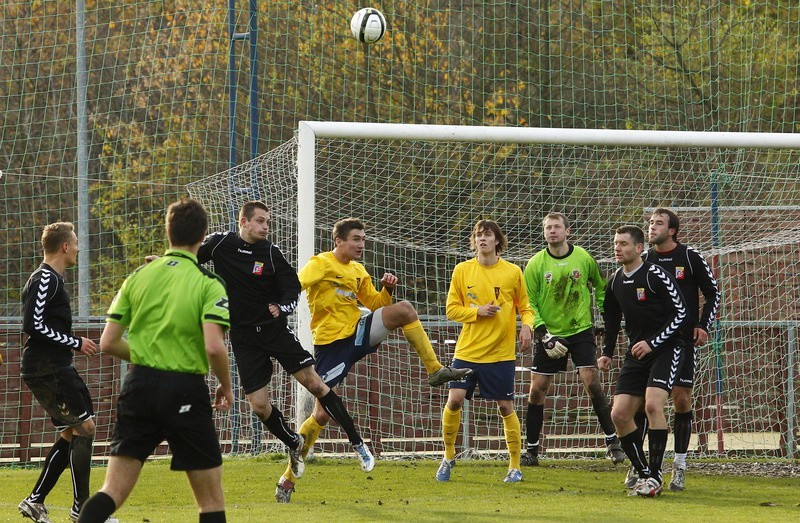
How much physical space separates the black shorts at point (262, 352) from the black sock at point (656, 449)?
2465 mm

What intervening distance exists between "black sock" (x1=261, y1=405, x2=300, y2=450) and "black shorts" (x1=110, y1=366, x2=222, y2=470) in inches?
115

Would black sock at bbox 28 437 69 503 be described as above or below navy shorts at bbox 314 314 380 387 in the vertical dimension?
below

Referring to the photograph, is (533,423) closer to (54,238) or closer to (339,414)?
(339,414)

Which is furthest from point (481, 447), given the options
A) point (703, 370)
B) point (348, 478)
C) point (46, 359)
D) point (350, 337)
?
point (46, 359)

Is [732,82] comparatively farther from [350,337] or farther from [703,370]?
[350,337]

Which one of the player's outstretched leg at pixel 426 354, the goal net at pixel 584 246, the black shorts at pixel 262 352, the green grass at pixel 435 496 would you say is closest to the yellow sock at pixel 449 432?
the green grass at pixel 435 496

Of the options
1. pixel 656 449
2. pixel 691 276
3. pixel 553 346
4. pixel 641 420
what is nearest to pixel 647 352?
pixel 656 449

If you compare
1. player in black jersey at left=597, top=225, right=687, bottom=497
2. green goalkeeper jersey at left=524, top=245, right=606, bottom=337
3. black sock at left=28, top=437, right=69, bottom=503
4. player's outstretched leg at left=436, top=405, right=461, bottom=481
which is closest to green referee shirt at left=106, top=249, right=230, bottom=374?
black sock at left=28, top=437, right=69, bottom=503

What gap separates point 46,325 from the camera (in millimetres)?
6770

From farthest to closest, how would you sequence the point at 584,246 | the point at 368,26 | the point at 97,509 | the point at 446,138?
the point at 584,246 → the point at 368,26 → the point at 446,138 → the point at 97,509

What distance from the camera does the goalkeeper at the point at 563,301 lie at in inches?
366

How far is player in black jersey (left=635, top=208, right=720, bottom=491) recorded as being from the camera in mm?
8172

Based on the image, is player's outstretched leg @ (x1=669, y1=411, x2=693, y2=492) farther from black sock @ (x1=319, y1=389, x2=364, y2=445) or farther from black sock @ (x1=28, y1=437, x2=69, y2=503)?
black sock @ (x1=28, y1=437, x2=69, y2=503)

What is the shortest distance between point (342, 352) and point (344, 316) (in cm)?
27
